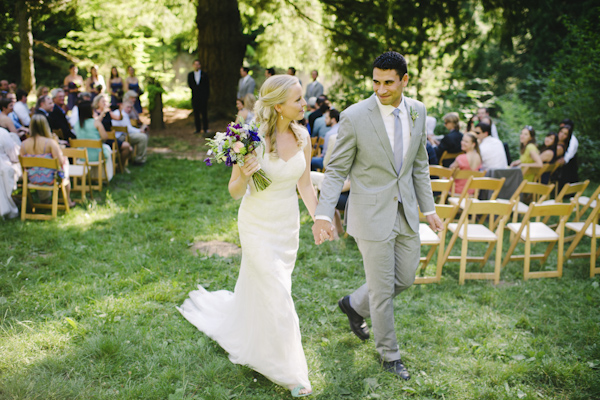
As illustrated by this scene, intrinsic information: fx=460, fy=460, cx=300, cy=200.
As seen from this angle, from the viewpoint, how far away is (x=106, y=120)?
10.1 metres

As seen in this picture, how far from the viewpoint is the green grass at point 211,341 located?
11.6 feet

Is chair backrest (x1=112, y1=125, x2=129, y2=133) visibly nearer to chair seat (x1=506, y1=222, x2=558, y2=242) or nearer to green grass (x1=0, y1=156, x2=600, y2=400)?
green grass (x1=0, y1=156, x2=600, y2=400)

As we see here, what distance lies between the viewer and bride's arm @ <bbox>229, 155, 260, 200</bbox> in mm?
3285

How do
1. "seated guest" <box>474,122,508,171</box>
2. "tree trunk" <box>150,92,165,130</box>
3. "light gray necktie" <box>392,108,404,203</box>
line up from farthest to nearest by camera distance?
"tree trunk" <box>150,92,165,130</box> → "seated guest" <box>474,122,508,171</box> → "light gray necktie" <box>392,108,404,203</box>

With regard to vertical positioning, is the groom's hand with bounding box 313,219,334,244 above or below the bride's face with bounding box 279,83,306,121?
below

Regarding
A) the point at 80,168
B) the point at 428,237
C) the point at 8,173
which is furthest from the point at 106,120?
the point at 428,237

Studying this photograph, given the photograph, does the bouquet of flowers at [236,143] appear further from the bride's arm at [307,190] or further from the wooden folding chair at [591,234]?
the wooden folding chair at [591,234]

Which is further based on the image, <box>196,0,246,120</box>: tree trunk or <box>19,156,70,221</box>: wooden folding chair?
<box>196,0,246,120</box>: tree trunk

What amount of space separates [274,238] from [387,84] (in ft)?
A: 4.71

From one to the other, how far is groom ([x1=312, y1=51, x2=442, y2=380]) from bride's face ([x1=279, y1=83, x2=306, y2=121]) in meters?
0.34

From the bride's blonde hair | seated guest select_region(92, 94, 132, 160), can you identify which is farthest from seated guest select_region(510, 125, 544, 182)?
seated guest select_region(92, 94, 132, 160)

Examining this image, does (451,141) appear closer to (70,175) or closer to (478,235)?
(478,235)

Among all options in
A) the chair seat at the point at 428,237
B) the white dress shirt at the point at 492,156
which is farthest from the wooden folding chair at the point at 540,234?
the white dress shirt at the point at 492,156

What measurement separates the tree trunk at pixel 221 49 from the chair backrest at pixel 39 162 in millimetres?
8985
